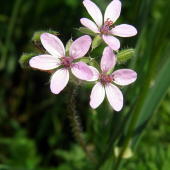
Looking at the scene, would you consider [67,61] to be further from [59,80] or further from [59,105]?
[59,105]

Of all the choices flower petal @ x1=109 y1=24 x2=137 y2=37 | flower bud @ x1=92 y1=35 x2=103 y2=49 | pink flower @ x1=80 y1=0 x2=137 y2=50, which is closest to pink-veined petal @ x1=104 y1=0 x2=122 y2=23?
pink flower @ x1=80 y1=0 x2=137 y2=50

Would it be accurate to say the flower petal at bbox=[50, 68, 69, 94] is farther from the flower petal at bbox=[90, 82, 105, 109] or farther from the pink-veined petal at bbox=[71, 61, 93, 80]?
the flower petal at bbox=[90, 82, 105, 109]

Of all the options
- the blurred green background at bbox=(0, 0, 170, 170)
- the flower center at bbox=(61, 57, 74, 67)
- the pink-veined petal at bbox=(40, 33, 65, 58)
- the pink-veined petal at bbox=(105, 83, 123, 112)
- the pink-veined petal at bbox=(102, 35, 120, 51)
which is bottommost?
the blurred green background at bbox=(0, 0, 170, 170)

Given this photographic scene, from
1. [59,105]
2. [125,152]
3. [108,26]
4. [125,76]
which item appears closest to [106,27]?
[108,26]

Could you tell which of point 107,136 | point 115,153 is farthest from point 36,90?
point 115,153

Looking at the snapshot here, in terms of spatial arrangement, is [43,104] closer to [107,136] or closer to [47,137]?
[47,137]

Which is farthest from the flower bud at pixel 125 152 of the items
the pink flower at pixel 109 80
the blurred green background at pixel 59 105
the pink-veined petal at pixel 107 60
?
the pink-veined petal at pixel 107 60
